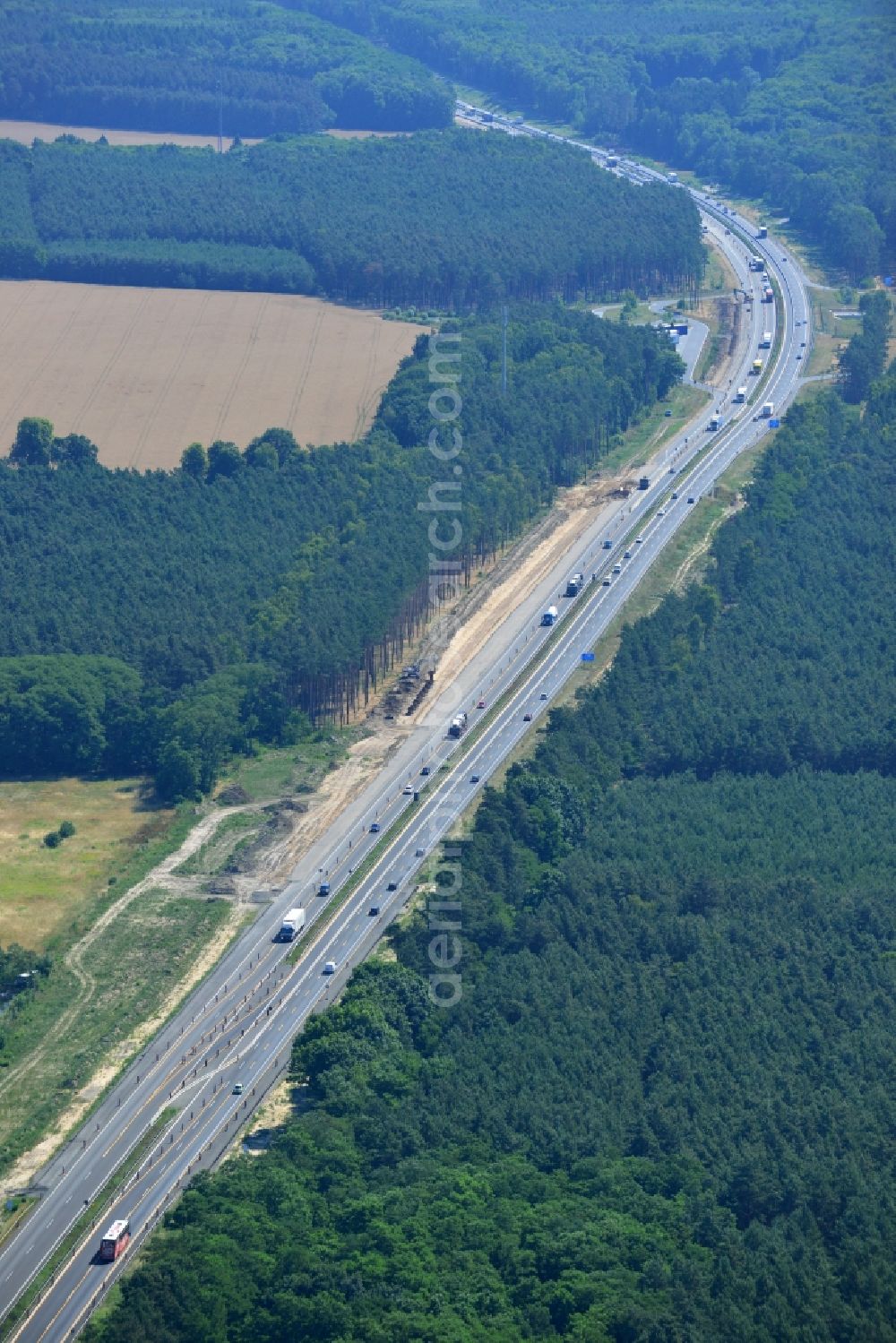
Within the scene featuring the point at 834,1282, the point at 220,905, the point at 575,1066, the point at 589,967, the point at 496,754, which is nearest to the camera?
the point at 834,1282

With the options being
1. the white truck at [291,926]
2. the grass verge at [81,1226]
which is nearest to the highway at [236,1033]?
the grass verge at [81,1226]

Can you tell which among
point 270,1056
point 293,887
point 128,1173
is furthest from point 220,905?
point 128,1173

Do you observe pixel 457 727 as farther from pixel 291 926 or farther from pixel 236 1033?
pixel 236 1033

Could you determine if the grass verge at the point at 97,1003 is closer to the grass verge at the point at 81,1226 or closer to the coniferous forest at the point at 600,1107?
the grass verge at the point at 81,1226

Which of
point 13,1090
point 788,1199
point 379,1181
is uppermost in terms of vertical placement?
point 788,1199

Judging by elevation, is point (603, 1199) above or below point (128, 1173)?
above

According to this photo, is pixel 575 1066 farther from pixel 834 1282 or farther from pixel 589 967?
pixel 834 1282

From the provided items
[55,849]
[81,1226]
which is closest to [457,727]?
[55,849]
